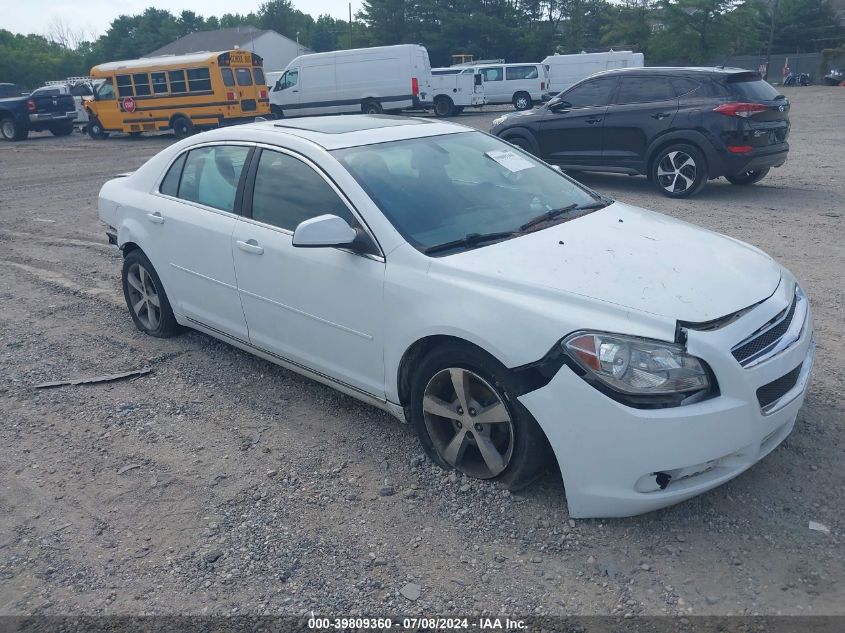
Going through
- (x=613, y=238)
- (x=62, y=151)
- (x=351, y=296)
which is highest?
(x=613, y=238)

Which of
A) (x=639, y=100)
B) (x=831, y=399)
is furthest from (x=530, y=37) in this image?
(x=831, y=399)

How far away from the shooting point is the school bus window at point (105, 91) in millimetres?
24672

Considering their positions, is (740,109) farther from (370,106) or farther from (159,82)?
(159,82)

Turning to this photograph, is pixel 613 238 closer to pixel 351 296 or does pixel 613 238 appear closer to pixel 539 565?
pixel 351 296

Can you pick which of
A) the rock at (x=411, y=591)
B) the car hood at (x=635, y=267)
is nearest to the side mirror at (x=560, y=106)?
the car hood at (x=635, y=267)

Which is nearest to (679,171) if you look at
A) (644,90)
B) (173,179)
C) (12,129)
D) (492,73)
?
(644,90)

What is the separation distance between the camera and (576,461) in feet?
9.99

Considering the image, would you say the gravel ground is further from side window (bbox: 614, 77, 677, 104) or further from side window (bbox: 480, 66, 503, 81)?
side window (bbox: 480, 66, 503, 81)

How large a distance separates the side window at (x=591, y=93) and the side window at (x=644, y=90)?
0.18 metres

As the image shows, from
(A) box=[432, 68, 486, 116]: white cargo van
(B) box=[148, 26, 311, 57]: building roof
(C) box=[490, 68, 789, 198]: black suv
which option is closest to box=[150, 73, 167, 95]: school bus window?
(A) box=[432, 68, 486, 116]: white cargo van

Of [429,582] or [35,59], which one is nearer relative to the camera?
[429,582]

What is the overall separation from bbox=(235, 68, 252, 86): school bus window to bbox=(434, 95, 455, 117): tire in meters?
7.72

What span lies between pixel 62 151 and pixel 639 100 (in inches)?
720

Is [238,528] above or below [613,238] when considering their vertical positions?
below
